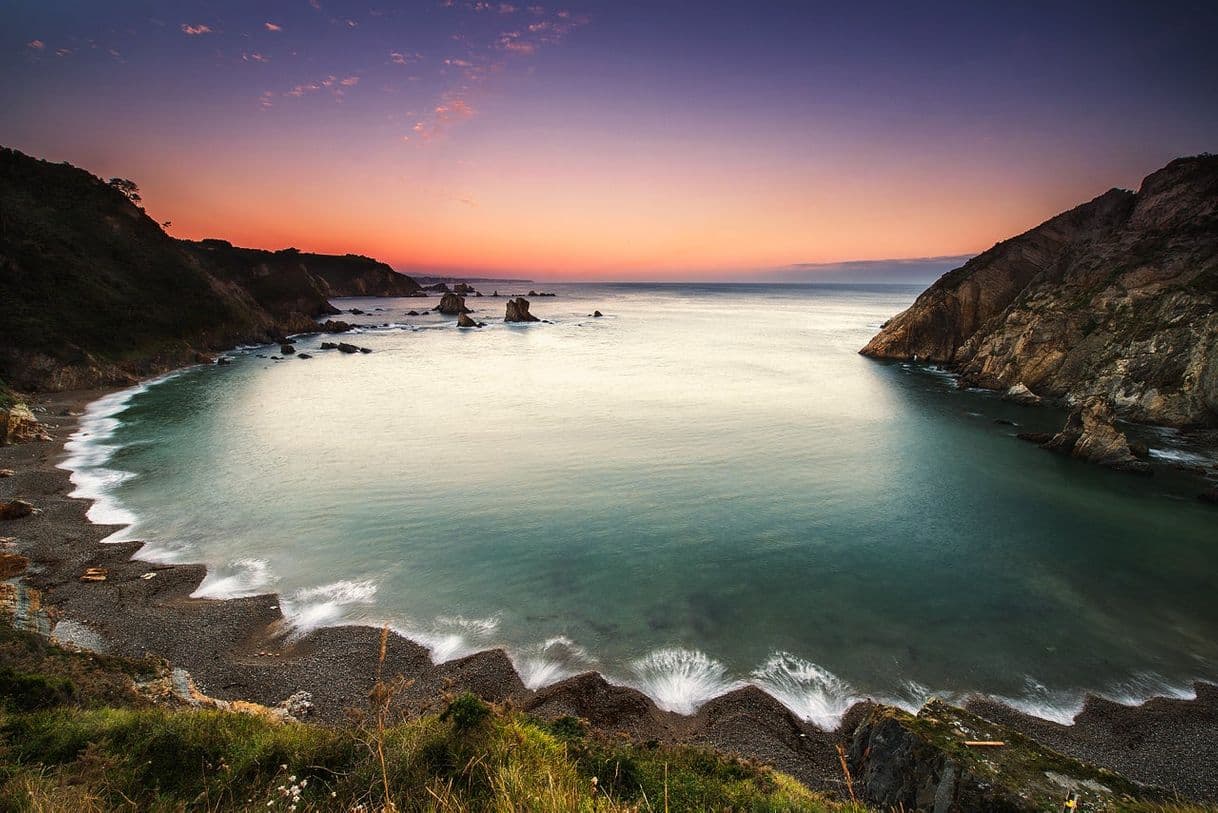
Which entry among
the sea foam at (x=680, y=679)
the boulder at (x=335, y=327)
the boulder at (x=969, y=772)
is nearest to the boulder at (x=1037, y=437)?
the sea foam at (x=680, y=679)

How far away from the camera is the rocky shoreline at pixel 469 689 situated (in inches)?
397

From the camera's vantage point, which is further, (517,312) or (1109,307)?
(517,312)

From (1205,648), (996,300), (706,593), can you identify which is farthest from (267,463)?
(996,300)

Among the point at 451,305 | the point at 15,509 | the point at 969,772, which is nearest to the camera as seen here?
the point at 969,772

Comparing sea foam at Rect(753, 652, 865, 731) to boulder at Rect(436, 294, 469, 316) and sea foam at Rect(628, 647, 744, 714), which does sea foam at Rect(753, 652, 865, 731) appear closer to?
sea foam at Rect(628, 647, 744, 714)

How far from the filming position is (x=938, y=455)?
1189 inches

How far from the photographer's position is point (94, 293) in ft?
159

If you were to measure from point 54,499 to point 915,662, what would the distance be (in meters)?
31.3

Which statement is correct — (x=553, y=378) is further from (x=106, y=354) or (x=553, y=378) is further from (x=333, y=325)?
(x=333, y=325)

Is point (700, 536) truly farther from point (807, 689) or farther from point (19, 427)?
point (19, 427)

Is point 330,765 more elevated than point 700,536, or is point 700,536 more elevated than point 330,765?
point 330,765

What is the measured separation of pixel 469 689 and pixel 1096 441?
34998 mm

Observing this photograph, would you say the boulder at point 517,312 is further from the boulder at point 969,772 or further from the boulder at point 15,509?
the boulder at point 969,772

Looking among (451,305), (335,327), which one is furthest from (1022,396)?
(451,305)
